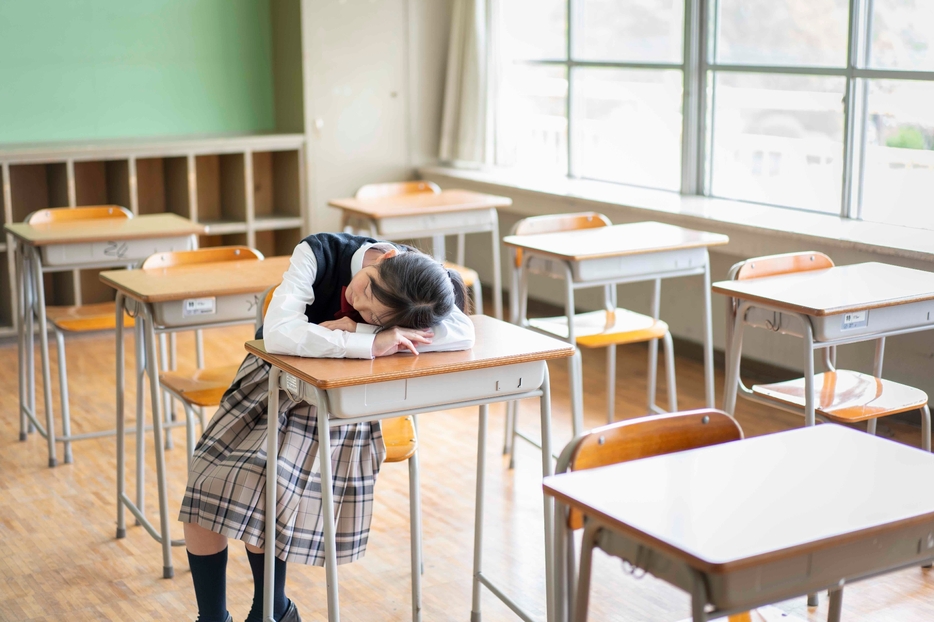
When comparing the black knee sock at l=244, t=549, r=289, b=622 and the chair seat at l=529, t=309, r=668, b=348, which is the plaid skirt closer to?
the black knee sock at l=244, t=549, r=289, b=622

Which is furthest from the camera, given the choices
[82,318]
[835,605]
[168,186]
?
[168,186]

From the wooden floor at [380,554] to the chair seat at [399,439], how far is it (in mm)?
466

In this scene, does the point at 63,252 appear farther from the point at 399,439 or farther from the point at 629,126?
the point at 629,126

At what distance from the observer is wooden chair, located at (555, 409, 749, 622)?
5.11 feet

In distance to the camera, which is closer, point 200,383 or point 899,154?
point 200,383

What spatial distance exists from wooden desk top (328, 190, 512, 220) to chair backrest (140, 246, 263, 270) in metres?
1.02

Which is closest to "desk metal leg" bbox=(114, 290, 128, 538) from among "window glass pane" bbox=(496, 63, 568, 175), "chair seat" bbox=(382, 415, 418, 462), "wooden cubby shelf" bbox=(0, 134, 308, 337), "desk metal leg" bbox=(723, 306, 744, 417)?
"chair seat" bbox=(382, 415, 418, 462)

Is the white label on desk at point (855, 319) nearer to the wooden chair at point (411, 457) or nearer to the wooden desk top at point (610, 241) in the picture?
the wooden desk top at point (610, 241)

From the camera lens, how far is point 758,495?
1.47 metres

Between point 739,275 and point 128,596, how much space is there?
1839mm

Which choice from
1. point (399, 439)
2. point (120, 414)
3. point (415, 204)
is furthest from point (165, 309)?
point (415, 204)

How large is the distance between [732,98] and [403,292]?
3.16m

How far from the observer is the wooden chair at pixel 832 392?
269cm

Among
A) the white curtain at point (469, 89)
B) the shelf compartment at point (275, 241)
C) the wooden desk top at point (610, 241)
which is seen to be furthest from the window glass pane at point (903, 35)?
the shelf compartment at point (275, 241)
